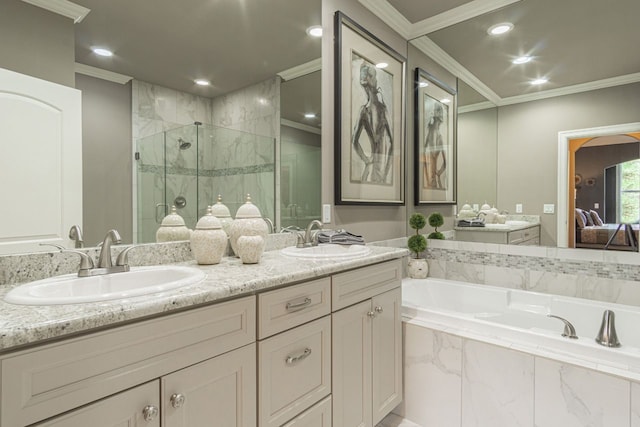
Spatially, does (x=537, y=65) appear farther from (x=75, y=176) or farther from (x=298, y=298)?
(x=75, y=176)

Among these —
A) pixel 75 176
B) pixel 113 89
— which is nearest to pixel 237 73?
pixel 113 89

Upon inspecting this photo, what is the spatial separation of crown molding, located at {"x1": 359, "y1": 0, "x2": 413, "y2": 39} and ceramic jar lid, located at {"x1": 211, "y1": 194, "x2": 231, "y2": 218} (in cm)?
183

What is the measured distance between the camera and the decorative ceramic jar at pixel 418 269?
9.45ft

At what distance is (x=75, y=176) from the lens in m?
1.20

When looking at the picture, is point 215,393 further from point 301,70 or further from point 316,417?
point 301,70

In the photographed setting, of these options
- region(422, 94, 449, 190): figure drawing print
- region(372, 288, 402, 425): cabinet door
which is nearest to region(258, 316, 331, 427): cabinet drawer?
region(372, 288, 402, 425): cabinet door

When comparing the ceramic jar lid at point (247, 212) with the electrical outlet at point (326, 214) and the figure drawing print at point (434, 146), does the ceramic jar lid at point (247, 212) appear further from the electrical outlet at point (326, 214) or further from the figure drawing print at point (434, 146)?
the figure drawing print at point (434, 146)

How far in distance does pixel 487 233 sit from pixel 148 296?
2586 millimetres

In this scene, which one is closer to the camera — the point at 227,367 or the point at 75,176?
the point at 227,367

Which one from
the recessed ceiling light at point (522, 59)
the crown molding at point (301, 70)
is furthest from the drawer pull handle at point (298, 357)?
the recessed ceiling light at point (522, 59)

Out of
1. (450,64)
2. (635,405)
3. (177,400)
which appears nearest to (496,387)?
(635,405)

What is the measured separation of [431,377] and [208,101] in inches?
76.0

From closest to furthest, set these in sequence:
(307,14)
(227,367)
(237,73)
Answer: (227,367) → (237,73) → (307,14)

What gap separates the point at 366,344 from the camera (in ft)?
5.40
